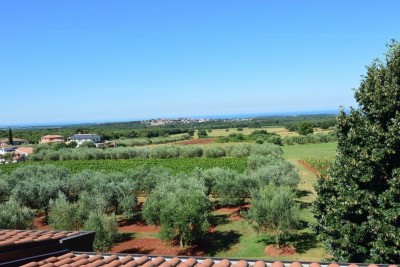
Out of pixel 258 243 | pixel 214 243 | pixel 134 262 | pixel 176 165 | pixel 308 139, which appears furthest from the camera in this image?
pixel 308 139

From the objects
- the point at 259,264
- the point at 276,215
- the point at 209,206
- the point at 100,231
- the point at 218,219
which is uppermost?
the point at 259,264

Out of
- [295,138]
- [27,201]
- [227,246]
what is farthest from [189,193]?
[295,138]

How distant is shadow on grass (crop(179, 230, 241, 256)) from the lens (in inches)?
912

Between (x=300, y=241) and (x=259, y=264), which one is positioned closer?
(x=259, y=264)

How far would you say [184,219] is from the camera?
22.1 meters

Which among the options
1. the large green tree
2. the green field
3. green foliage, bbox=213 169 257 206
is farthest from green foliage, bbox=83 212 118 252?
the large green tree

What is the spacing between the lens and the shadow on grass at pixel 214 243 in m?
23.2

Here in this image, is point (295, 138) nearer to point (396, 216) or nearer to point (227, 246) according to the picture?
point (227, 246)

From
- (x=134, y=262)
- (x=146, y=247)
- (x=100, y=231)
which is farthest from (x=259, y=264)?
(x=146, y=247)

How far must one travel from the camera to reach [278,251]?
72.9 ft

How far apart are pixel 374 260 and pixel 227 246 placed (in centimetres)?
1311

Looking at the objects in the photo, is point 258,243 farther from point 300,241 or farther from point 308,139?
point 308,139

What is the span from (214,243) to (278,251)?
4897mm

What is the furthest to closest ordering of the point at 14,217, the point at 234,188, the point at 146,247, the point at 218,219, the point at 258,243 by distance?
the point at 234,188 → the point at 218,219 → the point at 146,247 → the point at 258,243 → the point at 14,217
